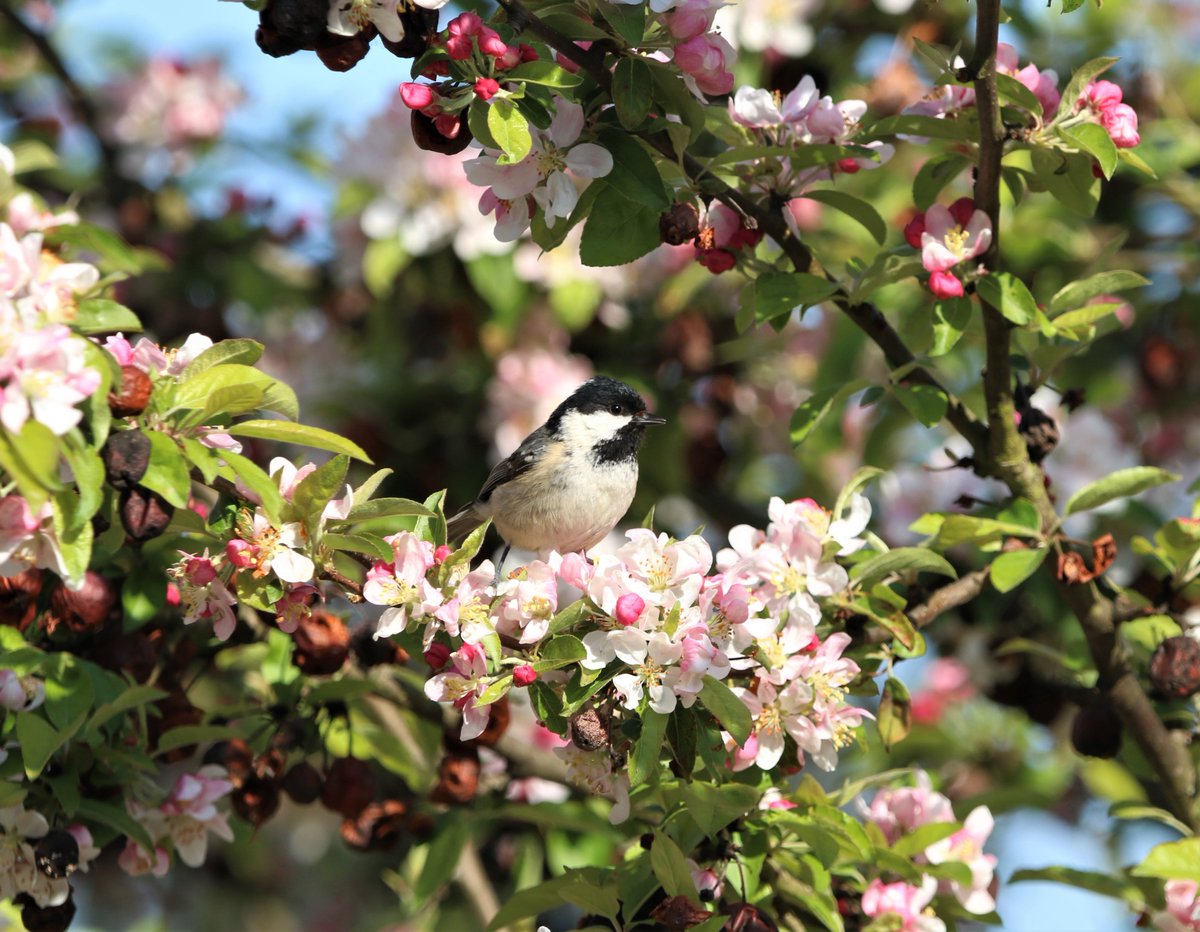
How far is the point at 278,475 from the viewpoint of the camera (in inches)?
98.5

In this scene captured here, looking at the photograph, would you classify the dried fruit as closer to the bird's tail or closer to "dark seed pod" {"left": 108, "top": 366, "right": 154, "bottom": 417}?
"dark seed pod" {"left": 108, "top": 366, "right": 154, "bottom": 417}

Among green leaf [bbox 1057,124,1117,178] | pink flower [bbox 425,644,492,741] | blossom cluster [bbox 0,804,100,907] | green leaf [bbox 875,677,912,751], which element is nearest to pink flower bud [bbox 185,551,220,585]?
pink flower [bbox 425,644,492,741]

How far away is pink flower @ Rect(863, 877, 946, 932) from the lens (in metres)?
2.86

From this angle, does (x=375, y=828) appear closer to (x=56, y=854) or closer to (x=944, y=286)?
Result: (x=56, y=854)

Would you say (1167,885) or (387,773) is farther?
(387,773)

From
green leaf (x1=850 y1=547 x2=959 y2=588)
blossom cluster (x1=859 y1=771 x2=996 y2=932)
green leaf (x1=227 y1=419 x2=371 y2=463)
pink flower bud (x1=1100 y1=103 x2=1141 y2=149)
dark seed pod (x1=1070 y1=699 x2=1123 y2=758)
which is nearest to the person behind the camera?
green leaf (x1=227 y1=419 x2=371 y2=463)

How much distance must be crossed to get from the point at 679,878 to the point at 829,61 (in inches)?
151

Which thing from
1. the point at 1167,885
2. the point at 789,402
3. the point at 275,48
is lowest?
the point at 789,402

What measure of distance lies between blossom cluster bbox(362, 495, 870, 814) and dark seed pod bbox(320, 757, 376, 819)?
784mm

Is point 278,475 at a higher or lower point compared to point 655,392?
higher

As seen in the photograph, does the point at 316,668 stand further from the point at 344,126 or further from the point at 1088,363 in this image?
the point at 1088,363

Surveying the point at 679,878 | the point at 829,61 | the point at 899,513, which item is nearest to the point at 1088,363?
the point at 899,513

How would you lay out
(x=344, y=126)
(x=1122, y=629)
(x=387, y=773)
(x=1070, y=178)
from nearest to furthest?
(x=1070, y=178) → (x=1122, y=629) → (x=387, y=773) → (x=344, y=126)

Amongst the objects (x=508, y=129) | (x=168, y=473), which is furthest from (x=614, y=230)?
(x=168, y=473)
